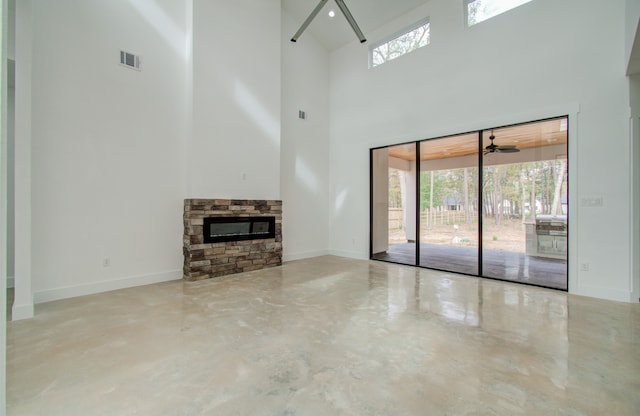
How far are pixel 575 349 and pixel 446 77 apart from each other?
464cm

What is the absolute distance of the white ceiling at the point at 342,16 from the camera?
18.3ft

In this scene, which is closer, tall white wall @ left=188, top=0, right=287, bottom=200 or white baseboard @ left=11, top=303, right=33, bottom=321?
white baseboard @ left=11, top=303, right=33, bottom=321

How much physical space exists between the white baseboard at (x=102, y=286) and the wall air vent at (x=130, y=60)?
3.19 meters

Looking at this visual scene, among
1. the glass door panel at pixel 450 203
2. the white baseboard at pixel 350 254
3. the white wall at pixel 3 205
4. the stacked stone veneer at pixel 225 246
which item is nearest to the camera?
the white wall at pixel 3 205

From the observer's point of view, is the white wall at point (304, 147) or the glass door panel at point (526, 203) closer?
the glass door panel at point (526, 203)

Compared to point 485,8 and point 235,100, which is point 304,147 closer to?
point 235,100

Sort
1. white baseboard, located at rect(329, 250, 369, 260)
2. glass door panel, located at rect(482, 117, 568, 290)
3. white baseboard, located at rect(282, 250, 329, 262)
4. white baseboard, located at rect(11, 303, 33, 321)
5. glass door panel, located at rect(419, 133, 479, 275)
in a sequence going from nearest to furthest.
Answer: white baseboard, located at rect(11, 303, 33, 321) → glass door panel, located at rect(482, 117, 568, 290) → glass door panel, located at rect(419, 133, 479, 275) → white baseboard, located at rect(282, 250, 329, 262) → white baseboard, located at rect(329, 250, 369, 260)

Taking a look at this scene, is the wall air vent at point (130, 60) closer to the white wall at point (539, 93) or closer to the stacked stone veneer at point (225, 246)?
the stacked stone veneer at point (225, 246)

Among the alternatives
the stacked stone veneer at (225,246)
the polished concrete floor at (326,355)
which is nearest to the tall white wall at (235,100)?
the stacked stone veneer at (225,246)

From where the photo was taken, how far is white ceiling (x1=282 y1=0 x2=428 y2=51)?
5586mm

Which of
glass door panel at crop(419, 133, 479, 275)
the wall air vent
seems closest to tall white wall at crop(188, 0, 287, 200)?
the wall air vent

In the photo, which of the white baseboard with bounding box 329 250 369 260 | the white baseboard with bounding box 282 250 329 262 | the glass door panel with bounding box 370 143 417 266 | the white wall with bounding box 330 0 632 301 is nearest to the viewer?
the white wall with bounding box 330 0 632 301

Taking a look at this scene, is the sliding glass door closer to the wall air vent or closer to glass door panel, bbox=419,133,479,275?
glass door panel, bbox=419,133,479,275

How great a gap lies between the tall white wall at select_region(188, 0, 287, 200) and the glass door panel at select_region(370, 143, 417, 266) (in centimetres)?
235
